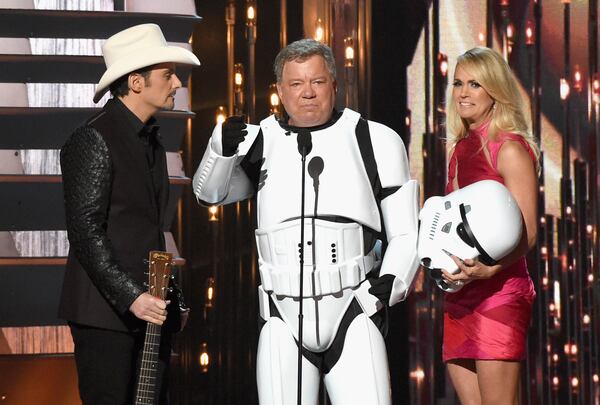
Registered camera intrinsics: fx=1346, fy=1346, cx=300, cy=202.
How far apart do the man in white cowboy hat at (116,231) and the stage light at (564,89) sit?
2218 mm

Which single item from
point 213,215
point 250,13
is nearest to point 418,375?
point 213,215

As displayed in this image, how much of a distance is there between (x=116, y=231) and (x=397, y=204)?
30.7 inches

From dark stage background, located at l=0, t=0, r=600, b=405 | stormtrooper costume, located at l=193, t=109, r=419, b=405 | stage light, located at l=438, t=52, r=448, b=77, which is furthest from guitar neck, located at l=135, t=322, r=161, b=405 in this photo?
stage light, located at l=438, t=52, r=448, b=77

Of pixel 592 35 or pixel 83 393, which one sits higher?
pixel 592 35

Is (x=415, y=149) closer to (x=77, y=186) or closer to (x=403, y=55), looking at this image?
(x=403, y=55)

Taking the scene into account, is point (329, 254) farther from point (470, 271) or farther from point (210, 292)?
point (210, 292)

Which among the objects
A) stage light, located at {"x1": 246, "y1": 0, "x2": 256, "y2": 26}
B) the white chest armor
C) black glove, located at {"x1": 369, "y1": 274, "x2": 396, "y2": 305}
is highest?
stage light, located at {"x1": 246, "y1": 0, "x2": 256, "y2": 26}

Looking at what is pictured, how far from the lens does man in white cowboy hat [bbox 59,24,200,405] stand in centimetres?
348

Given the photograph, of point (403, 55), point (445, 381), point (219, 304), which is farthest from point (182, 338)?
point (403, 55)

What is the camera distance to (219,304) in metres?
5.63

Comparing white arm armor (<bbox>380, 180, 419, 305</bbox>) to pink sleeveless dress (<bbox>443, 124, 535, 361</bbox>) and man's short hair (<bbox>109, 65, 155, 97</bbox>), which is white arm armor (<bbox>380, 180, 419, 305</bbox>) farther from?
man's short hair (<bbox>109, 65, 155, 97</bbox>)

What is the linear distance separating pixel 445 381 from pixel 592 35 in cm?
153

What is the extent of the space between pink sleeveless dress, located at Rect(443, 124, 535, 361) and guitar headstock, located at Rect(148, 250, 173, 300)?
0.82 meters

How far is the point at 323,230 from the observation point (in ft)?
12.0
